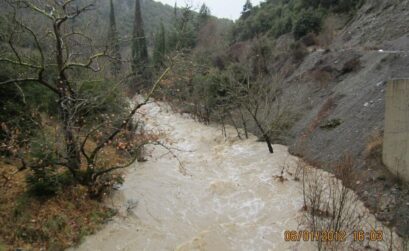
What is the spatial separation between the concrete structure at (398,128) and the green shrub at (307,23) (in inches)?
669

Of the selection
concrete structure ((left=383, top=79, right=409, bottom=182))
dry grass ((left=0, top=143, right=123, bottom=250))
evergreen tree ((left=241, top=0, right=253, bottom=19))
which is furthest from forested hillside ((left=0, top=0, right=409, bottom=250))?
evergreen tree ((left=241, top=0, right=253, bottom=19))

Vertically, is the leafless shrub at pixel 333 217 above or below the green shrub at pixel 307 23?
below

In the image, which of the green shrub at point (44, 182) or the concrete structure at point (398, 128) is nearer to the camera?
the concrete structure at point (398, 128)

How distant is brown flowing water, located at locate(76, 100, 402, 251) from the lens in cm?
761

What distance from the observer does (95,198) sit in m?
8.99

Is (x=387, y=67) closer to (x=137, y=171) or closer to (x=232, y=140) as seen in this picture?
(x=232, y=140)

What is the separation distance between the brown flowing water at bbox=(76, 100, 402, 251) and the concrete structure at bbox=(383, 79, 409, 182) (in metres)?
2.57

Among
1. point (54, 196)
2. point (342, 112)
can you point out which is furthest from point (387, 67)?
point (54, 196)

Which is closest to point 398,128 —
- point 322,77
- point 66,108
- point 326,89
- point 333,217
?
point 333,217

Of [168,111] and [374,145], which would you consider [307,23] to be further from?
[374,145]

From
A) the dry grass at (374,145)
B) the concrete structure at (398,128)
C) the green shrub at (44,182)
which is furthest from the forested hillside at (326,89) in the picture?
the green shrub at (44,182)

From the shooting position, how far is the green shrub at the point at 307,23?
23734mm
